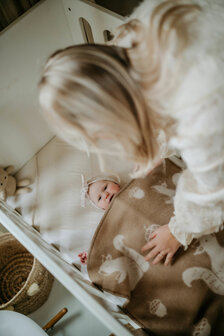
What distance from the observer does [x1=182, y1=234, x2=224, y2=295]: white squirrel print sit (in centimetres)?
81

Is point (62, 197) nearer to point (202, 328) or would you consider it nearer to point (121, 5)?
point (202, 328)

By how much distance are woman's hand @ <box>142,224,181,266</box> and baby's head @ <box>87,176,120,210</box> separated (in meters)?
0.31

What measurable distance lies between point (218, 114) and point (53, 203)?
94cm

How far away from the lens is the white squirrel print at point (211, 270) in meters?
0.81

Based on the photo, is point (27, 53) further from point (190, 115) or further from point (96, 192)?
point (190, 115)

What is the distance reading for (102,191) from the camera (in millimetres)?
1180

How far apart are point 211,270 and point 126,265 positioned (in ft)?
0.92

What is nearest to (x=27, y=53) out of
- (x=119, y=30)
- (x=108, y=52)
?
(x=119, y=30)

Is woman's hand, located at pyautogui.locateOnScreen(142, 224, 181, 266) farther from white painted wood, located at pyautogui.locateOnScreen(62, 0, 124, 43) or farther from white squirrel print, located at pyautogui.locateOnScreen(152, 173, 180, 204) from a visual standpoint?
white painted wood, located at pyautogui.locateOnScreen(62, 0, 124, 43)

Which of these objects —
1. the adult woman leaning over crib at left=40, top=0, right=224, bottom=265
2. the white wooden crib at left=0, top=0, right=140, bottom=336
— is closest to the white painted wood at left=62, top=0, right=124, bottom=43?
the white wooden crib at left=0, top=0, right=140, bottom=336

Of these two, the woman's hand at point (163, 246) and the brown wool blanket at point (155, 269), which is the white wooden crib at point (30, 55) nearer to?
the brown wool blanket at point (155, 269)

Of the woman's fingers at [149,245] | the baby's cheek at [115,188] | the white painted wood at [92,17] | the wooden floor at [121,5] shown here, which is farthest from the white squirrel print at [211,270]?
the wooden floor at [121,5]

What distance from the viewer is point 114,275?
2.97 feet

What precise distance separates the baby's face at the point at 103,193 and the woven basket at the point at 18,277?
35 centimetres
